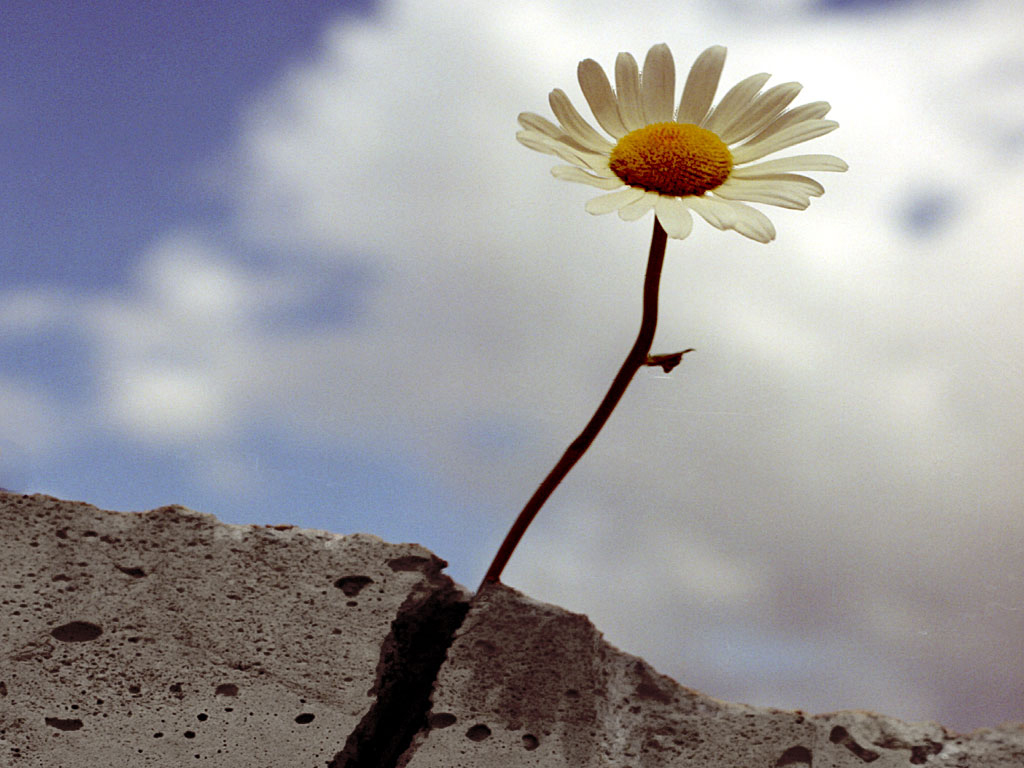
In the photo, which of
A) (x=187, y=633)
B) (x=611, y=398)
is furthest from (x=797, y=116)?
(x=187, y=633)

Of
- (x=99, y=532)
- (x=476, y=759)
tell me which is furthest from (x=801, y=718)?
(x=99, y=532)

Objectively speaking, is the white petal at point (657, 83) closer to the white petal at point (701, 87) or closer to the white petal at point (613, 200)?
the white petal at point (701, 87)

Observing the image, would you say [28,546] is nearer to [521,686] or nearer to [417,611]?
[417,611]

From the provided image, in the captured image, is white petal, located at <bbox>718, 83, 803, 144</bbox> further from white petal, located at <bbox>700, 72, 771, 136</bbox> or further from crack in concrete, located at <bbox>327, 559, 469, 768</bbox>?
crack in concrete, located at <bbox>327, 559, 469, 768</bbox>

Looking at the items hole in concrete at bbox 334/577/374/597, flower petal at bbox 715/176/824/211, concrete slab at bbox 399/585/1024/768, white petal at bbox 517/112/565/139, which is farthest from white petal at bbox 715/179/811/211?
hole in concrete at bbox 334/577/374/597

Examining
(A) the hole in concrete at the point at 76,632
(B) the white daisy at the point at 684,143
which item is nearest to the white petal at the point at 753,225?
(B) the white daisy at the point at 684,143

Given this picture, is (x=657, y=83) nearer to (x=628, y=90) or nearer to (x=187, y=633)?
(x=628, y=90)
